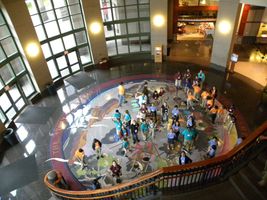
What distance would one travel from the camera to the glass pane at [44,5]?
15.6 m

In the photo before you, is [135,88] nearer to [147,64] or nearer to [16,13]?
[147,64]

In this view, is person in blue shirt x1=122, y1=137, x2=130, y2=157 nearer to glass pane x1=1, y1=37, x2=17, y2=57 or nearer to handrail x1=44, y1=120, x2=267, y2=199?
handrail x1=44, y1=120, x2=267, y2=199

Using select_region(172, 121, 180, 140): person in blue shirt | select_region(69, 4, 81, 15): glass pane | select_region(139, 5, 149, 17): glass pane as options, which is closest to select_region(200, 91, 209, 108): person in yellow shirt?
select_region(172, 121, 180, 140): person in blue shirt

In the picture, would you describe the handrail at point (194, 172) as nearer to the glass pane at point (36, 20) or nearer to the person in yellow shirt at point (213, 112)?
the person in yellow shirt at point (213, 112)

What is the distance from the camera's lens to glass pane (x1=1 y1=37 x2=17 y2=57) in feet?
46.8

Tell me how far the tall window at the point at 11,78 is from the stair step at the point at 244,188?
1288 cm

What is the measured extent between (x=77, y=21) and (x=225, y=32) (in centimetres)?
1089

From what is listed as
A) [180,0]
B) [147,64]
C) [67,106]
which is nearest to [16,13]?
[67,106]

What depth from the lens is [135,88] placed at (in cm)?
1669

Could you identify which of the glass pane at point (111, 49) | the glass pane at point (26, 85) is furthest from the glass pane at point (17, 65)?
the glass pane at point (111, 49)

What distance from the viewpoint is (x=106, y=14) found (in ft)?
61.4

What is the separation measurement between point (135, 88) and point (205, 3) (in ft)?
37.7

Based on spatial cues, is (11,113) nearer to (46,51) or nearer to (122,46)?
(46,51)

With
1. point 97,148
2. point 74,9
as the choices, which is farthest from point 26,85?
point 97,148
